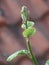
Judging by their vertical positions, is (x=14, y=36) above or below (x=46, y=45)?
above

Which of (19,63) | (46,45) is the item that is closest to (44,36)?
(46,45)

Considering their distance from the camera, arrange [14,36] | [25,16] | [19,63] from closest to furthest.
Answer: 1. [25,16]
2. [19,63]
3. [14,36]

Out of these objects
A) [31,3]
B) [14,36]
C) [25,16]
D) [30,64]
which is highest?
[31,3]

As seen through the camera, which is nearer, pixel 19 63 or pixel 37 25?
pixel 19 63

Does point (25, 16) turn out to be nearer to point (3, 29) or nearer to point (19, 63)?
point (19, 63)

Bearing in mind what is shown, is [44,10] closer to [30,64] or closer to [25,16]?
[30,64]

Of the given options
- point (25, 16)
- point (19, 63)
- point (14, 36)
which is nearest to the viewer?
point (25, 16)
